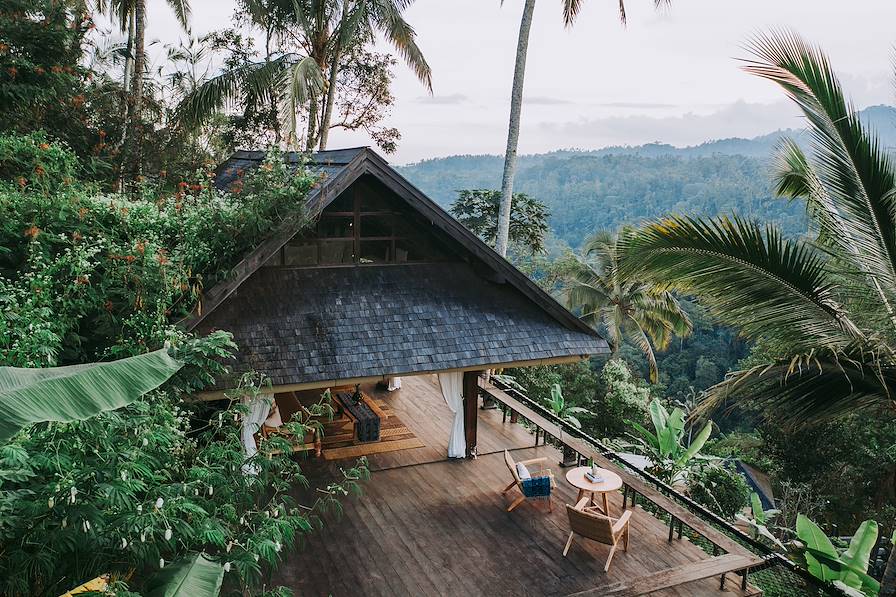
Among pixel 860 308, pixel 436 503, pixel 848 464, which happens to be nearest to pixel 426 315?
pixel 436 503

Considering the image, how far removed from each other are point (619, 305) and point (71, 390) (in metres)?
20.8

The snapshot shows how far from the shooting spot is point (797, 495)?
14.3 meters

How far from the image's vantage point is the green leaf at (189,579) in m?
3.93

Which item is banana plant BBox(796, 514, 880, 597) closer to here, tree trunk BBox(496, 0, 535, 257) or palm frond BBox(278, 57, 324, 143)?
tree trunk BBox(496, 0, 535, 257)

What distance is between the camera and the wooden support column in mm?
9500

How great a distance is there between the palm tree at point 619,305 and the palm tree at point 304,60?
9163 mm

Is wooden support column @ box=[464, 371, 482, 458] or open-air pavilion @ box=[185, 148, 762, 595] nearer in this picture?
open-air pavilion @ box=[185, 148, 762, 595]

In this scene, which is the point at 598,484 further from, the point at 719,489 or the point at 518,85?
the point at 518,85

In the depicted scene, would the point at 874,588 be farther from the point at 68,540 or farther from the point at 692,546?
the point at 68,540

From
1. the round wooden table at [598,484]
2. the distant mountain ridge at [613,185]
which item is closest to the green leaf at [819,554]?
the round wooden table at [598,484]

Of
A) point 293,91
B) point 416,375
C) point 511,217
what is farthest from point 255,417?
point 511,217

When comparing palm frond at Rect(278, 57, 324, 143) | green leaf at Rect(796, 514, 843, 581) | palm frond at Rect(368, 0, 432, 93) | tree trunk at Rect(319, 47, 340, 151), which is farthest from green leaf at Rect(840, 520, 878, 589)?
tree trunk at Rect(319, 47, 340, 151)

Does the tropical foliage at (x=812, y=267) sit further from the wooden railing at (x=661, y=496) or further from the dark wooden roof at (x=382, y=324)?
the dark wooden roof at (x=382, y=324)

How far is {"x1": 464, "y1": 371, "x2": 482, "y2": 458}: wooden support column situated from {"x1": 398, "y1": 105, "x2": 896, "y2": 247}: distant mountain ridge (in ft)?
118
